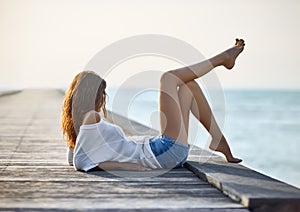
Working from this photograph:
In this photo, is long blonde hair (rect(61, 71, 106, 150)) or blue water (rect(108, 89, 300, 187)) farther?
blue water (rect(108, 89, 300, 187))

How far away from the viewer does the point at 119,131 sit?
4.08 metres

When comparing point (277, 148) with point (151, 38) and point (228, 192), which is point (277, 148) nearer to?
point (151, 38)

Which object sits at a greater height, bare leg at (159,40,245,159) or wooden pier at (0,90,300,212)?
bare leg at (159,40,245,159)

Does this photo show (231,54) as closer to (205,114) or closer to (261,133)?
(205,114)

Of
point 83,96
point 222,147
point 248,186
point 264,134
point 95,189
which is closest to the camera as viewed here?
point 248,186

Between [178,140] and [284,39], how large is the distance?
1125 inches

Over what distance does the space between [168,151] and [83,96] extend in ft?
2.08

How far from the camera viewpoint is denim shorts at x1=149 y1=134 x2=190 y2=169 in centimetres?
406

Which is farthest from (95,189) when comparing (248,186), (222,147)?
(222,147)

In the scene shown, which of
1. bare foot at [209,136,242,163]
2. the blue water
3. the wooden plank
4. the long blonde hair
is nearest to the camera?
the wooden plank

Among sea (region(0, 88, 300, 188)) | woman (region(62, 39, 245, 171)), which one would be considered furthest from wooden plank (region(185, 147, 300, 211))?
sea (region(0, 88, 300, 188))

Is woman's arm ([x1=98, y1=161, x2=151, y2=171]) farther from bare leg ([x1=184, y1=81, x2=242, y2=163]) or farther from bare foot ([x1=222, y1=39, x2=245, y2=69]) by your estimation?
bare foot ([x1=222, y1=39, x2=245, y2=69])

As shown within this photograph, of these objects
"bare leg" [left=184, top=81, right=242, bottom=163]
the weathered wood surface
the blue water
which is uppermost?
"bare leg" [left=184, top=81, right=242, bottom=163]

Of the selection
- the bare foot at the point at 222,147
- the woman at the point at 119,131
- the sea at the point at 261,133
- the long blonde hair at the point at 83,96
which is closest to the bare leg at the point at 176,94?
the woman at the point at 119,131
